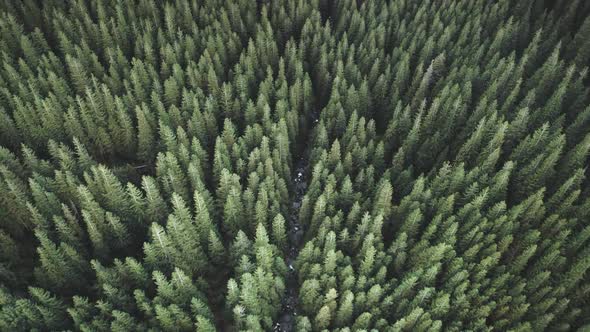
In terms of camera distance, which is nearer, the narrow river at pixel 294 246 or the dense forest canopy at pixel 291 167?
the dense forest canopy at pixel 291 167

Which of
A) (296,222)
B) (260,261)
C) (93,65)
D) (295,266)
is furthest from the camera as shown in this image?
(93,65)

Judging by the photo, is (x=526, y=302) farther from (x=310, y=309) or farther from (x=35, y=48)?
(x=35, y=48)

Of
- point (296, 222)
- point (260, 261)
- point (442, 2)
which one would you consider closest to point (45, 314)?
point (260, 261)

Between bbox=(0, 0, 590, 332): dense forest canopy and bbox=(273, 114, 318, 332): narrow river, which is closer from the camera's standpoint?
bbox=(0, 0, 590, 332): dense forest canopy

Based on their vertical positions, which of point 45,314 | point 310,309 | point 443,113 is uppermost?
point 443,113

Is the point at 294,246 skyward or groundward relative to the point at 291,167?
groundward

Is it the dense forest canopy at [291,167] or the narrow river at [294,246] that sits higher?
the dense forest canopy at [291,167]

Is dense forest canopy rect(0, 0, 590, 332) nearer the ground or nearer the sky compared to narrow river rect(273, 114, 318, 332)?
nearer the sky

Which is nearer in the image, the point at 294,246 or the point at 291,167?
the point at 294,246
